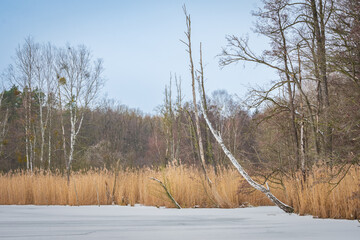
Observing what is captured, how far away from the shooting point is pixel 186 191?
6.98 meters

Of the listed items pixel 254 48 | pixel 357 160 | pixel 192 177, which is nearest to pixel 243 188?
pixel 192 177

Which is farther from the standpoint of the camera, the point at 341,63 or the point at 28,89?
the point at 28,89

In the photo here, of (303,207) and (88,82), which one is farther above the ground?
(88,82)

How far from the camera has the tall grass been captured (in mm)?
4383

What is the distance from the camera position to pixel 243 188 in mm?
6391

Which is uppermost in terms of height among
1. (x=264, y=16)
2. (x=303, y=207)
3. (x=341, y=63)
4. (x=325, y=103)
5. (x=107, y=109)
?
(x=107, y=109)

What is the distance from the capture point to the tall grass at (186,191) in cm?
438

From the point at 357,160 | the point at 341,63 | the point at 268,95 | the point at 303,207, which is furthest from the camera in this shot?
the point at 268,95

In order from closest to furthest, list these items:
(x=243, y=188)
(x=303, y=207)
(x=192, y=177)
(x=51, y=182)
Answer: (x=303, y=207) < (x=243, y=188) < (x=192, y=177) < (x=51, y=182)

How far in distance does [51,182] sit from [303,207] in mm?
6718

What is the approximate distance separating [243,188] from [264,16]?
4374 mm

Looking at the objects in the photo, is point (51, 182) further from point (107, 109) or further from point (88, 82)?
point (107, 109)

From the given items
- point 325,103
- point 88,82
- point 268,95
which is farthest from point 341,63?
point 88,82

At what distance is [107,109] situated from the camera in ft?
109
